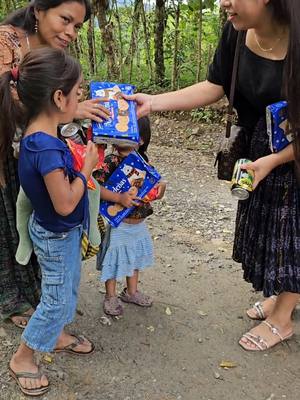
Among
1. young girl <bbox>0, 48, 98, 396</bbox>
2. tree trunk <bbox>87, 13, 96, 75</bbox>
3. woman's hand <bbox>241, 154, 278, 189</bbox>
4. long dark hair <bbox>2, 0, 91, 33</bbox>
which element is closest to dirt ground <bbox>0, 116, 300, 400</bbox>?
young girl <bbox>0, 48, 98, 396</bbox>

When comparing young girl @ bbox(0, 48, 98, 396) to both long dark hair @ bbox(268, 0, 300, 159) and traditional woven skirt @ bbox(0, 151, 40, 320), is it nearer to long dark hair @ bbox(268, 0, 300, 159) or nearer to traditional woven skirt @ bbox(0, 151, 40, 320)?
traditional woven skirt @ bbox(0, 151, 40, 320)

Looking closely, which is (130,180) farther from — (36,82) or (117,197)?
(36,82)

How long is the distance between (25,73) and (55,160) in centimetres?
34

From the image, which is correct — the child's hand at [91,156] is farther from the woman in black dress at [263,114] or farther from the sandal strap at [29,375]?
the sandal strap at [29,375]

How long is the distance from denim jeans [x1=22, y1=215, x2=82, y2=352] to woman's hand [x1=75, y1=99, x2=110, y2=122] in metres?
0.45

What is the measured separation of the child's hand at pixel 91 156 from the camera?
2016 mm

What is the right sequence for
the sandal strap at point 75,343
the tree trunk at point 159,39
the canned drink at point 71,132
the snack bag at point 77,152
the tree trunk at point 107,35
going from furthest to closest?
the tree trunk at point 159,39, the tree trunk at point 107,35, the sandal strap at point 75,343, the canned drink at point 71,132, the snack bag at point 77,152

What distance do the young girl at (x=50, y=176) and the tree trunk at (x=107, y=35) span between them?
4.99m

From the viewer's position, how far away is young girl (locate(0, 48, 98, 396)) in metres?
1.88

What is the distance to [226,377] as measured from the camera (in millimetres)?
2424

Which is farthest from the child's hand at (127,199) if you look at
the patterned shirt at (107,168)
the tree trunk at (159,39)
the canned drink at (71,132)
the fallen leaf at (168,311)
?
the tree trunk at (159,39)

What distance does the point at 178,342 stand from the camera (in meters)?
2.65

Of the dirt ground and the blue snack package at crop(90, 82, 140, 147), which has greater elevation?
the blue snack package at crop(90, 82, 140, 147)

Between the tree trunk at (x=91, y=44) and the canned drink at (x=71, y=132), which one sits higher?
the tree trunk at (x=91, y=44)
